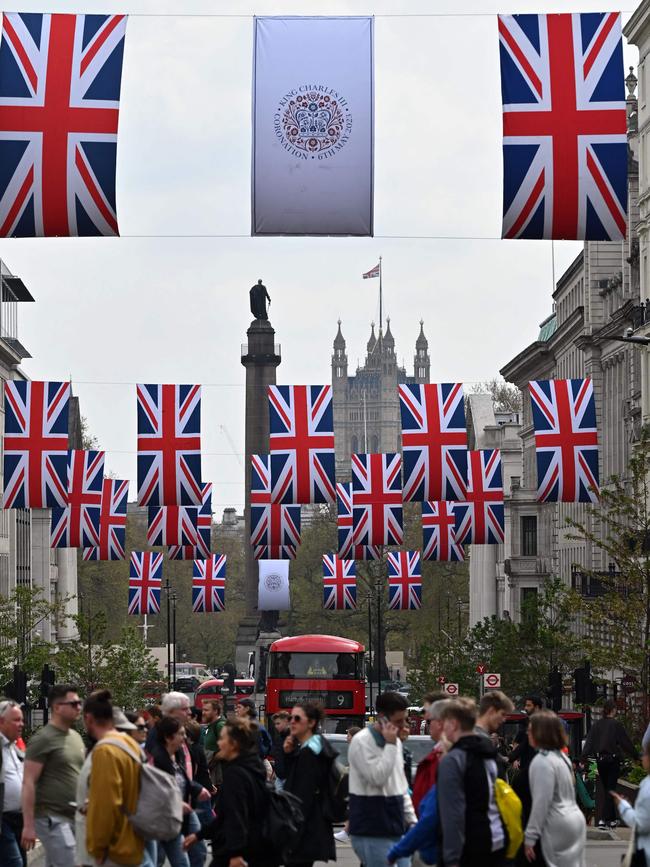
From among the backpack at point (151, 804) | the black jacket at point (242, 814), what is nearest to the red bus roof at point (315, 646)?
the black jacket at point (242, 814)

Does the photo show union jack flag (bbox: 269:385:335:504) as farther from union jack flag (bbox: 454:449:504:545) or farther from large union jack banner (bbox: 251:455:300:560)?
large union jack banner (bbox: 251:455:300:560)

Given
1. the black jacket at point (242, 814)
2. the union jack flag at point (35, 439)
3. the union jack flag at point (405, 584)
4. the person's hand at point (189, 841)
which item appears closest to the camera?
the black jacket at point (242, 814)

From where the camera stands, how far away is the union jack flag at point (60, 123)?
26.9 metres

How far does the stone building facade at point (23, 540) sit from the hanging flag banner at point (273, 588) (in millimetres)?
7745

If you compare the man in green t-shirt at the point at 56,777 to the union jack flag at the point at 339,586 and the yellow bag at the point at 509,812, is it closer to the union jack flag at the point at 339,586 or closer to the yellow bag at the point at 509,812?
the yellow bag at the point at 509,812

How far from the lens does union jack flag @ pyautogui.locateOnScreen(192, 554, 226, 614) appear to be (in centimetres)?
7994

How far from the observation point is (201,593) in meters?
80.4

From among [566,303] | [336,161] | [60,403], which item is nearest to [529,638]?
[60,403]

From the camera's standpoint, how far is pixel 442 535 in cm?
5666

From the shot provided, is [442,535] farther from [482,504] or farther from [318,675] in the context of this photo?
[318,675]

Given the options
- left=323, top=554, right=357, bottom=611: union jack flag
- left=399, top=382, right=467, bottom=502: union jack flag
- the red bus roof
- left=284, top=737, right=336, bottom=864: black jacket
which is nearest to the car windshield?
the red bus roof

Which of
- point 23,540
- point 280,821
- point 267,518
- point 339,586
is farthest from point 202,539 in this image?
point 280,821

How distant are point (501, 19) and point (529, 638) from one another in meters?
36.5

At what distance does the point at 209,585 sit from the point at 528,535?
20365 millimetres
